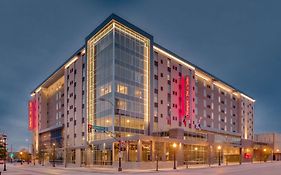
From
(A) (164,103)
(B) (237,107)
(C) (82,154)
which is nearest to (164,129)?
(A) (164,103)

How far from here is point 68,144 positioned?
9169 centimetres

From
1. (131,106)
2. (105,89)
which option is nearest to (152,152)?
(131,106)

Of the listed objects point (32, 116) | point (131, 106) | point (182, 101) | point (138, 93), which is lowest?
point (32, 116)

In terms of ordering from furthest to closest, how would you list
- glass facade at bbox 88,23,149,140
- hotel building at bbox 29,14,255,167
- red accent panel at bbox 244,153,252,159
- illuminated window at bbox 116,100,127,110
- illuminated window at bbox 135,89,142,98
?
red accent panel at bbox 244,153,252,159
illuminated window at bbox 135,89,142,98
glass facade at bbox 88,23,149,140
illuminated window at bbox 116,100,127,110
hotel building at bbox 29,14,255,167

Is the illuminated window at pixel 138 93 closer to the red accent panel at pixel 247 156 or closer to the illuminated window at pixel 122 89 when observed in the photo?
the illuminated window at pixel 122 89

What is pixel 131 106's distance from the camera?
239ft

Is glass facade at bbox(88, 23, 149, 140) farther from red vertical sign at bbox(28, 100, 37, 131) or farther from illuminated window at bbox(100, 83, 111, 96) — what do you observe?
red vertical sign at bbox(28, 100, 37, 131)

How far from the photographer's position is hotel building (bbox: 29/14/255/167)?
226 ft

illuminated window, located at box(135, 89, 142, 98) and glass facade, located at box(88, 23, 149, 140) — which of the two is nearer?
glass facade, located at box(88, 23, 149, 140)

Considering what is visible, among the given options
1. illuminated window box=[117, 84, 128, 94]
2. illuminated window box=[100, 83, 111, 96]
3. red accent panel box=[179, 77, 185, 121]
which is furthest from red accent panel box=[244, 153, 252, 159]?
illuminated window box=[100, 83, 111, 96]

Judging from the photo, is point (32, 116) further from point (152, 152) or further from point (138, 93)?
point (152, 152)

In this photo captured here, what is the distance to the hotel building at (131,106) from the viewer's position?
6875 cm

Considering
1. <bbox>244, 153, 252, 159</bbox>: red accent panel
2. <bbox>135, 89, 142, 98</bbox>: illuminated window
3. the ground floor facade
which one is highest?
<bbox>135, 89, 142, 98</bbox>: illuminated window

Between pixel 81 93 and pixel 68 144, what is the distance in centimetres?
1690
